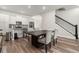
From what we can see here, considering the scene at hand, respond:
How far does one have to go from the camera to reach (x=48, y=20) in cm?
160

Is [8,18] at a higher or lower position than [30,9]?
lower

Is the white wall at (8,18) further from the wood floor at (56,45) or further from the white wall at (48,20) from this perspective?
the wood floor at (56,45)

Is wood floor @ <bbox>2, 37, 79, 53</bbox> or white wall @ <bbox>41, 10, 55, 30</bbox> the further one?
wood floor @ <bbox>2, 37, 79, 53</bbox>

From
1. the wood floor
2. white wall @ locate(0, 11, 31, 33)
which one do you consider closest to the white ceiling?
white wall @ locate(0, 11, 31, 33)

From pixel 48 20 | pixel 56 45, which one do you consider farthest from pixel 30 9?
pixel 56 45

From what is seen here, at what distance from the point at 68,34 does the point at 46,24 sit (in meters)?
0.76

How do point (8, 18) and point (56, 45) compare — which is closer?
point (8, 18)

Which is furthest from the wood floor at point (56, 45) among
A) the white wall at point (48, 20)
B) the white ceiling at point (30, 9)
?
the white ceiling at point (30, 9)

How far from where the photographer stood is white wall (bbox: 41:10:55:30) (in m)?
1.54

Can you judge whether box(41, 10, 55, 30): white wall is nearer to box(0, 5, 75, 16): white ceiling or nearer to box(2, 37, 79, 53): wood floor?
box(0, 5, 75, 16): white ceiling

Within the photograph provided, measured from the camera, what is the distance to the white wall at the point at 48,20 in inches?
60.7

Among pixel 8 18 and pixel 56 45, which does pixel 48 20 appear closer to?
pixel 56 45
